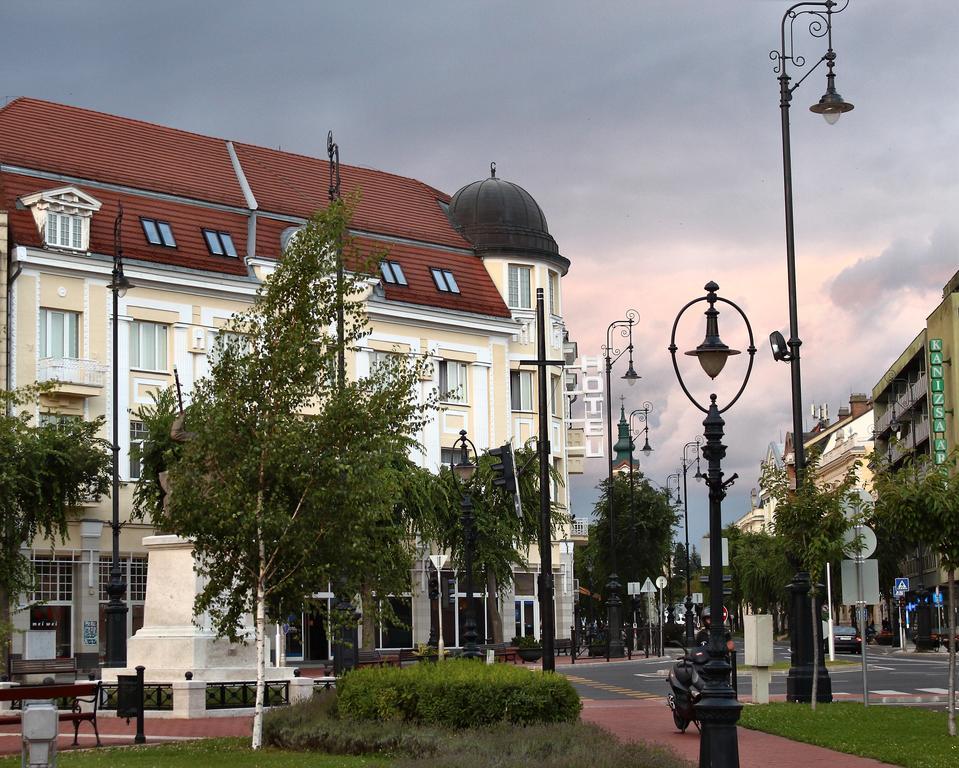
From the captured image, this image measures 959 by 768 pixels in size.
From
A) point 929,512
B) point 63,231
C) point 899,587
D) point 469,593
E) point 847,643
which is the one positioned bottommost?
point 847,643

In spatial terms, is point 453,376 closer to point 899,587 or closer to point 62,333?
point 62,333

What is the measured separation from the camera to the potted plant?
55.6m

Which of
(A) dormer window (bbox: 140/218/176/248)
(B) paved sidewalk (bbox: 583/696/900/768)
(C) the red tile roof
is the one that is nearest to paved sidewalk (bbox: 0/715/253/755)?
(B) paved sidewalk (bbox: 583/696/900/768)

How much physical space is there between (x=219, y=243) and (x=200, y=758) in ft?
131

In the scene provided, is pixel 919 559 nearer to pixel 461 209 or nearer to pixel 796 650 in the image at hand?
pixel 461 209

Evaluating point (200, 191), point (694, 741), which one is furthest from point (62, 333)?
point (694, 741)

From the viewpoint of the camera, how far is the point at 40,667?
4394 centimetres

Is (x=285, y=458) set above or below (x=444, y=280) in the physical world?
below

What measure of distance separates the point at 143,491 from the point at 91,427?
12.7 ft

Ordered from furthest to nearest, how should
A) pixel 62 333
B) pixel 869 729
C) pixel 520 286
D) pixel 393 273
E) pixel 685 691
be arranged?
1. pixel 520 286
2. pixel 393 273
3. pixel 62 333
4. pixel 685 691
5. pixel 869 729

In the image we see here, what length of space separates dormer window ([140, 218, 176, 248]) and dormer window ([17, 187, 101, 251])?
2256 mm

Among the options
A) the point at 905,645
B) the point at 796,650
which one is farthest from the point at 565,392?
the point at 796,650

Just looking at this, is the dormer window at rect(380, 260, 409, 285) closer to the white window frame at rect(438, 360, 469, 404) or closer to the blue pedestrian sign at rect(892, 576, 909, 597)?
the white window frame at rect(438, 360, 469, 404)

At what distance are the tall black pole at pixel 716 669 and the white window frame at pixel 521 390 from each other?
1942 inches
